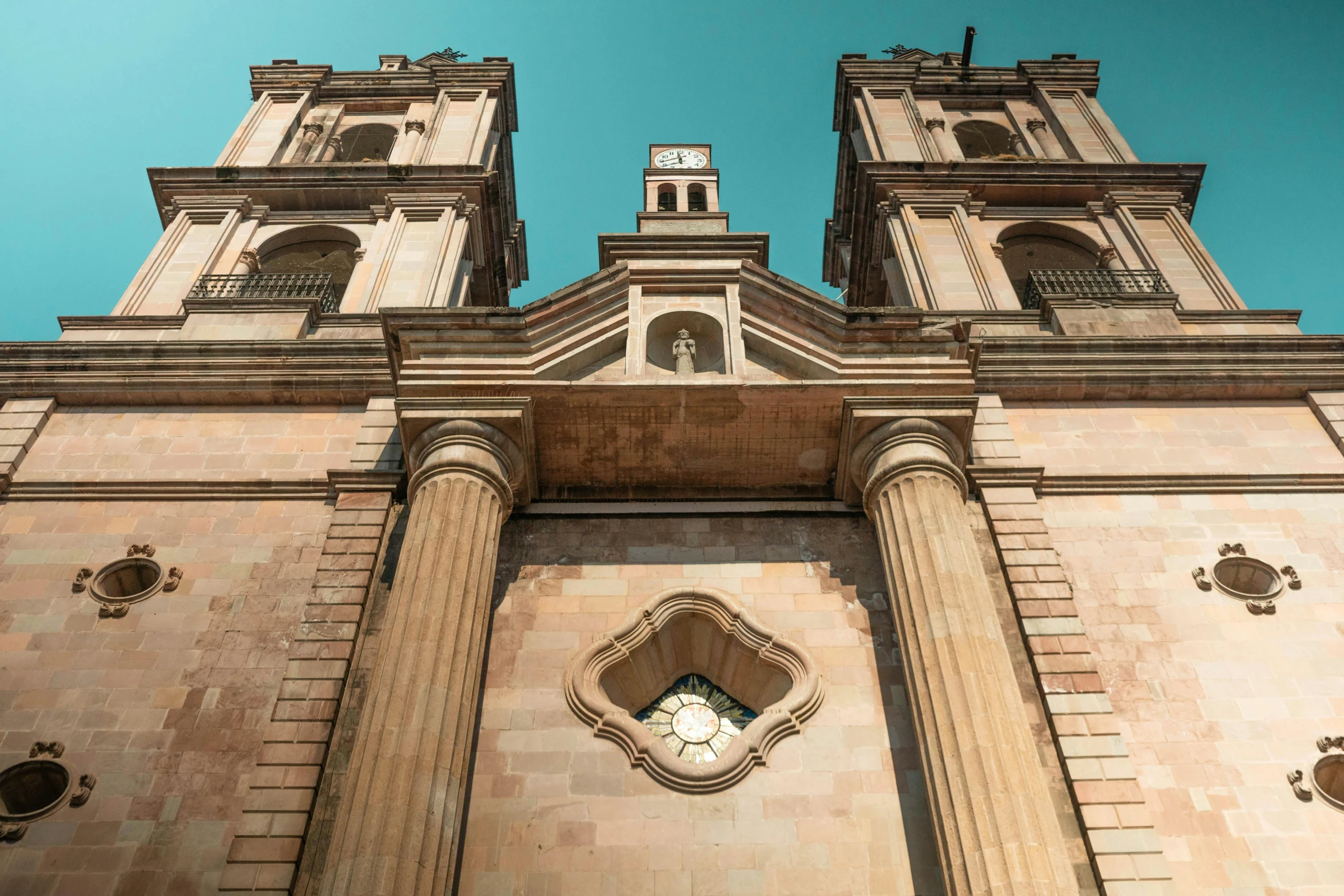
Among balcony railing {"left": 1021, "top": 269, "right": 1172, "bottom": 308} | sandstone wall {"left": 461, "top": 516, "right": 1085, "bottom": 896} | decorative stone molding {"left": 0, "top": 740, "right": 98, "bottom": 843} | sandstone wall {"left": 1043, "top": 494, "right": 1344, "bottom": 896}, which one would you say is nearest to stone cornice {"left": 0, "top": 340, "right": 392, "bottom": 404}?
sandstone wall {"left": 461, "top": 516, "right": 1085, "bottom": 896}

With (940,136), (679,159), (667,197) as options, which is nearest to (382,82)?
(679,159)

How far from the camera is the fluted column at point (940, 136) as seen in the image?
89.1 feet

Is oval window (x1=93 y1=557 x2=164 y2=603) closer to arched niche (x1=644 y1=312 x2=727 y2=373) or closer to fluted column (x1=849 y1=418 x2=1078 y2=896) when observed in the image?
arched niche (x1=644 y1=312 x2=727 y2=373)

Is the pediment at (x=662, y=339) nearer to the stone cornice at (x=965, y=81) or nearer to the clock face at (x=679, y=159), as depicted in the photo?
the clock face at (x=679, y=159)

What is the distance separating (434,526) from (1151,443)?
416 inches

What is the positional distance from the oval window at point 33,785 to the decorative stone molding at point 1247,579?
548 inches

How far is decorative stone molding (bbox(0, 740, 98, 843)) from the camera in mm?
11469

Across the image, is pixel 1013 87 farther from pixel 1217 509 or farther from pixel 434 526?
pixel 434 526

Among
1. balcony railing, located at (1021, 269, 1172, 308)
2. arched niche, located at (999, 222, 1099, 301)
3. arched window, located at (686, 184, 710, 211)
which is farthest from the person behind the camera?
arched niche, located at (999, 222, 1099, 301)

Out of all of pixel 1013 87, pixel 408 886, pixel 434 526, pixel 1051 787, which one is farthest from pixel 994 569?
pixel 1013 87

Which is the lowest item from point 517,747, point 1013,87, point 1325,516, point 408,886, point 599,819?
point 408,886

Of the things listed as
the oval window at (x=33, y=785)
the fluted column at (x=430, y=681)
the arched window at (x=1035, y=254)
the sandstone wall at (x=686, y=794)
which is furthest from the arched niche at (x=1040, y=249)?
the oval window at (x=33, y=785)

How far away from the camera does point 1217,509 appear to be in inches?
591

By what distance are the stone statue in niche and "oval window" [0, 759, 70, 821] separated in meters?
8.76
